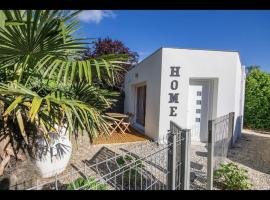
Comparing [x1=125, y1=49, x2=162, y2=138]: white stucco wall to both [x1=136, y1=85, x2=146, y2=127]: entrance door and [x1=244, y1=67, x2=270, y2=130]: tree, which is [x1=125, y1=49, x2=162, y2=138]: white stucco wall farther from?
[x1=244, y1=67, x2=270, y2=130]: tree

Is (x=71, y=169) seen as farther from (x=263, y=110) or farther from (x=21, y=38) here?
(x=263, y=110)

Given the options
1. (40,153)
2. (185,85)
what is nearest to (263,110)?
(185,85)

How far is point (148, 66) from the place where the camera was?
10484 millimetres

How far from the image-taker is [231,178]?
4.89m

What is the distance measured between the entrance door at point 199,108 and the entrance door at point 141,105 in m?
3.42

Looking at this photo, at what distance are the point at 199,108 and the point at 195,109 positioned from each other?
16 cm

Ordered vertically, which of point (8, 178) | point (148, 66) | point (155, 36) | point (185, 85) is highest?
point (155, 36)

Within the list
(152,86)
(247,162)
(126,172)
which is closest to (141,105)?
(152,86)

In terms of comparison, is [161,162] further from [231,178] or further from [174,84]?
[174,84]

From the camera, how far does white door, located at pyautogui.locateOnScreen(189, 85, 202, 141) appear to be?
924 cm

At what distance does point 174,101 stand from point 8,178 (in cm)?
622

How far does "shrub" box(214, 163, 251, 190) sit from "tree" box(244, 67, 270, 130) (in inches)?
451

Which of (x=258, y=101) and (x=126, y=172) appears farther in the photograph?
(x=258, y=101)

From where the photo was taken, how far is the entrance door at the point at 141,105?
12422 mm
